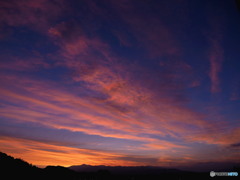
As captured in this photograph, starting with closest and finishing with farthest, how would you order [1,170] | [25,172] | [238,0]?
[238,0] → [1,170] → [25,172]

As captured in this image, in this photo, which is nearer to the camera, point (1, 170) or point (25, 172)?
point (1, 170)

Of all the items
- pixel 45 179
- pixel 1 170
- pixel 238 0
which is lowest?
pixel 45 179

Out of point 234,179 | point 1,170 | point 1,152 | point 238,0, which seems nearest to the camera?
point 238,0

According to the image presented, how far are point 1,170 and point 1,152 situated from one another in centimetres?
931

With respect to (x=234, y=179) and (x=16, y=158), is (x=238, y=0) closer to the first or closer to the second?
(x=234, y=179)

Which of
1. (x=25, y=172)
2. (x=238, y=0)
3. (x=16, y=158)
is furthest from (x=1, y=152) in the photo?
(x=238, y=0)

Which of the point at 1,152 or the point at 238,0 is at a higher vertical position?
the point at 238,0

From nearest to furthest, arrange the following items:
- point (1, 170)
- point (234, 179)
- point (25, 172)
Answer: point (1, 170) < point (25, 172) < point (234, 179)

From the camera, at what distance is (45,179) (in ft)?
82.7

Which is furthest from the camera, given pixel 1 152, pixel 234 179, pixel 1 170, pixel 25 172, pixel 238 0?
pixel 1 152

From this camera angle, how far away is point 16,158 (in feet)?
96.8

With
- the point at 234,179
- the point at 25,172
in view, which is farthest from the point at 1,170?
the point at 234,179

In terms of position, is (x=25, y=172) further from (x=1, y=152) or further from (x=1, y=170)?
(x=1, y=152)

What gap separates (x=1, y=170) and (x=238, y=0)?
27.2m
